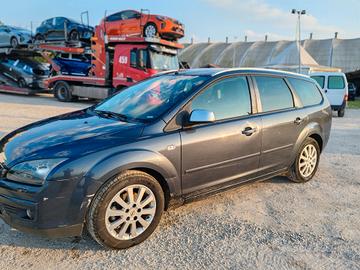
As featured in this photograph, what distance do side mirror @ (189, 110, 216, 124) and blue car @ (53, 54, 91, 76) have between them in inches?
534

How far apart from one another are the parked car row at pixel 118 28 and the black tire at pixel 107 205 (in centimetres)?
1136

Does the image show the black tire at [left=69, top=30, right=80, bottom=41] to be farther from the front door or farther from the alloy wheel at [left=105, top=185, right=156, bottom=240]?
the alloy wheel at [left=105, top=185, right=156, bottom=240]

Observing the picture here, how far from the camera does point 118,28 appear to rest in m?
14.2

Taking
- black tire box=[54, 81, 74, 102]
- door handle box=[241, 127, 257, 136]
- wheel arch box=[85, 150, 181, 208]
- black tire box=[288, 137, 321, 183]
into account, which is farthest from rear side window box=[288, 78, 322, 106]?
black tire box=[54, 81, 74, 102]


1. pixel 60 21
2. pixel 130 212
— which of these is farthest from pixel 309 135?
pixel 60 21

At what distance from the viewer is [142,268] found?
270 cm

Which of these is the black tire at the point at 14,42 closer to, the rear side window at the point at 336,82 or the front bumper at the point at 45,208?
the rear side window at the point at 336,82

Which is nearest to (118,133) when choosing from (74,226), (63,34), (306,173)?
(74,226)

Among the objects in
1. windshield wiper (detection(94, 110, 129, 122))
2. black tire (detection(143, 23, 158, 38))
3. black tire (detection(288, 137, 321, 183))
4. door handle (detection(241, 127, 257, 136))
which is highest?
black tire (detection(143, 23, 158, 38))

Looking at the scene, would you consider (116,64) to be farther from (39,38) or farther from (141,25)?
(39,38)

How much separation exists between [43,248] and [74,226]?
18.6 inches

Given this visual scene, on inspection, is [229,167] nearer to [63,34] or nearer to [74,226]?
[74,226]

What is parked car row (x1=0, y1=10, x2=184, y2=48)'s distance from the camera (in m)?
13.6

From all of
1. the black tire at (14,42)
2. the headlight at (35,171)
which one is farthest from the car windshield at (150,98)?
the black tire at (14,42)
